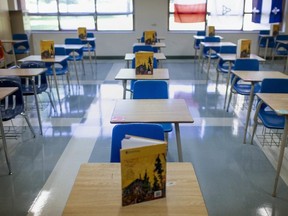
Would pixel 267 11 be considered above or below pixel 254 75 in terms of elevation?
above

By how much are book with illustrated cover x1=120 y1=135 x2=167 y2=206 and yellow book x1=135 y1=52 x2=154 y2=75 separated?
261 centimetres

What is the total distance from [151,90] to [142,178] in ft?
6.05

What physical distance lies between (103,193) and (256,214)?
4.92 ft

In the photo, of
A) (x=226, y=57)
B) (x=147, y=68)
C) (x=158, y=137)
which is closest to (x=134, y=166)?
(x=158, y=137)

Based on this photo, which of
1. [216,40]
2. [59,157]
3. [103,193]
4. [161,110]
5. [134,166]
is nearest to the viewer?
[134,166]

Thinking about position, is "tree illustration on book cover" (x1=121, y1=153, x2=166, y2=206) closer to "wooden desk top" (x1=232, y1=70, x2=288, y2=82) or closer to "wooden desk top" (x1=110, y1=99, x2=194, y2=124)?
"wooden desk top" (x1=110, y1=99, x2=194, y2=124)

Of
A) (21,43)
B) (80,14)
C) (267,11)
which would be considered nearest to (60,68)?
(21,43)

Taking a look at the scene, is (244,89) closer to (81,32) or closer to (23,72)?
(23,72)

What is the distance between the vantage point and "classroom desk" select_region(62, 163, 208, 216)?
130 centimetres

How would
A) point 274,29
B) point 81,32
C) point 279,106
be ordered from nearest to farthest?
point 279,106
point 81,32
point 274,29

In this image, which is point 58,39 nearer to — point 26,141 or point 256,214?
point 26,141

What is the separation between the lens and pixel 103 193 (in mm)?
1428

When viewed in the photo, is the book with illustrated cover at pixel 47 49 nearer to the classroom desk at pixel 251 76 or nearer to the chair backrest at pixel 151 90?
the chair backrest at pixel 151 90

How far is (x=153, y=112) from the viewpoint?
8.30ft
